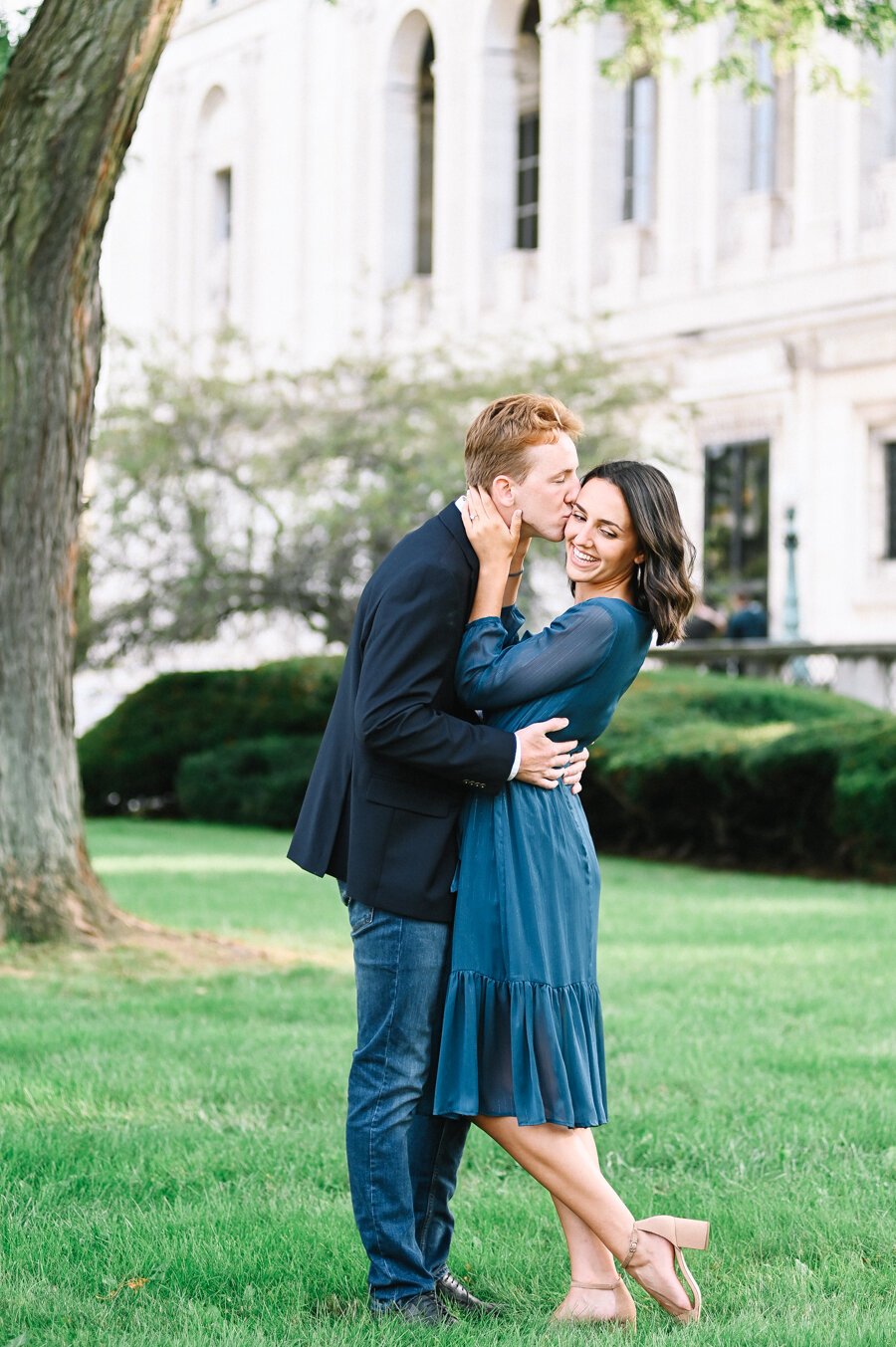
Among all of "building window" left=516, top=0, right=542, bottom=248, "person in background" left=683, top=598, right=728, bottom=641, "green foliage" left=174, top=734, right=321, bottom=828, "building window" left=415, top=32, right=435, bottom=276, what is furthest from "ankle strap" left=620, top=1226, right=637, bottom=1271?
"building window" left=415, top=32, right=435, bottom=276

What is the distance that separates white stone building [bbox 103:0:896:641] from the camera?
26750 millimetres

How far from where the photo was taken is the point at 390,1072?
4051 millimetres

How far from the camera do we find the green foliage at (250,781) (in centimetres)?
1823

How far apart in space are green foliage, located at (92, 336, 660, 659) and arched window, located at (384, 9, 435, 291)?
11.5 metres

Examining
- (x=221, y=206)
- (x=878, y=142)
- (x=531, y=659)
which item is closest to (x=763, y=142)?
(x=878, y=142)

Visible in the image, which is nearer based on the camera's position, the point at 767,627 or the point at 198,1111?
the point at 198,1111

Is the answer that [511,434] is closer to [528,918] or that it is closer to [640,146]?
[528,918]

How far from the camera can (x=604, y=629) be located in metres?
4.06

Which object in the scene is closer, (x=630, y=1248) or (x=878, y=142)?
(x=630, y=1248)

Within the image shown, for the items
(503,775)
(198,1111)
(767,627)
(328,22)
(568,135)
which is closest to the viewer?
(503,775)

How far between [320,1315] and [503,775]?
135 centimetres

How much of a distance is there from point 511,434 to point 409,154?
3260cm

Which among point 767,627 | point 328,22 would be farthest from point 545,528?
point 328,22

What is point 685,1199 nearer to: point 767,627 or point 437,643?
point 437,643
